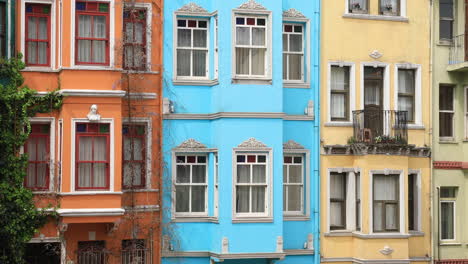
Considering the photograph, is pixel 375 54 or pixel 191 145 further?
pixel 375 54

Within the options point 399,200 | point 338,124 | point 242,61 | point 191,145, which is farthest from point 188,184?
point 399,200

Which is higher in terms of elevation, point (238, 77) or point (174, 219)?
point (238, 77)

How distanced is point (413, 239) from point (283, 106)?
5.54 meters

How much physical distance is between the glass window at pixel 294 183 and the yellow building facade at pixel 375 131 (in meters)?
0.62

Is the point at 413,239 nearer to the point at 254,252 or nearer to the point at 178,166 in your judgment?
the point at 254,252

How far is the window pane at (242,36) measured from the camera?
22578mm

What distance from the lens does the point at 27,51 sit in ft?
70.0

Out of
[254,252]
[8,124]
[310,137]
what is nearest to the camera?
[8,124]

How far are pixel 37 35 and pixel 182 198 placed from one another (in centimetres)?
590

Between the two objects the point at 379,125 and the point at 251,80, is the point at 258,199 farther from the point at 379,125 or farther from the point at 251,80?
the point at 379,125

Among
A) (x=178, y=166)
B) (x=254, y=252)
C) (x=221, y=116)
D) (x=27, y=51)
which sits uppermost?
(x=27, y=51)

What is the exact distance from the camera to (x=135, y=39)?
22391mm

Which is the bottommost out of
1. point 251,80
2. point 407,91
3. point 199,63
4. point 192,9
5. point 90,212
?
point 90,212

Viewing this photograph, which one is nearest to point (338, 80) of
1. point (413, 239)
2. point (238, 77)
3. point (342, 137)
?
point (342, 137)
